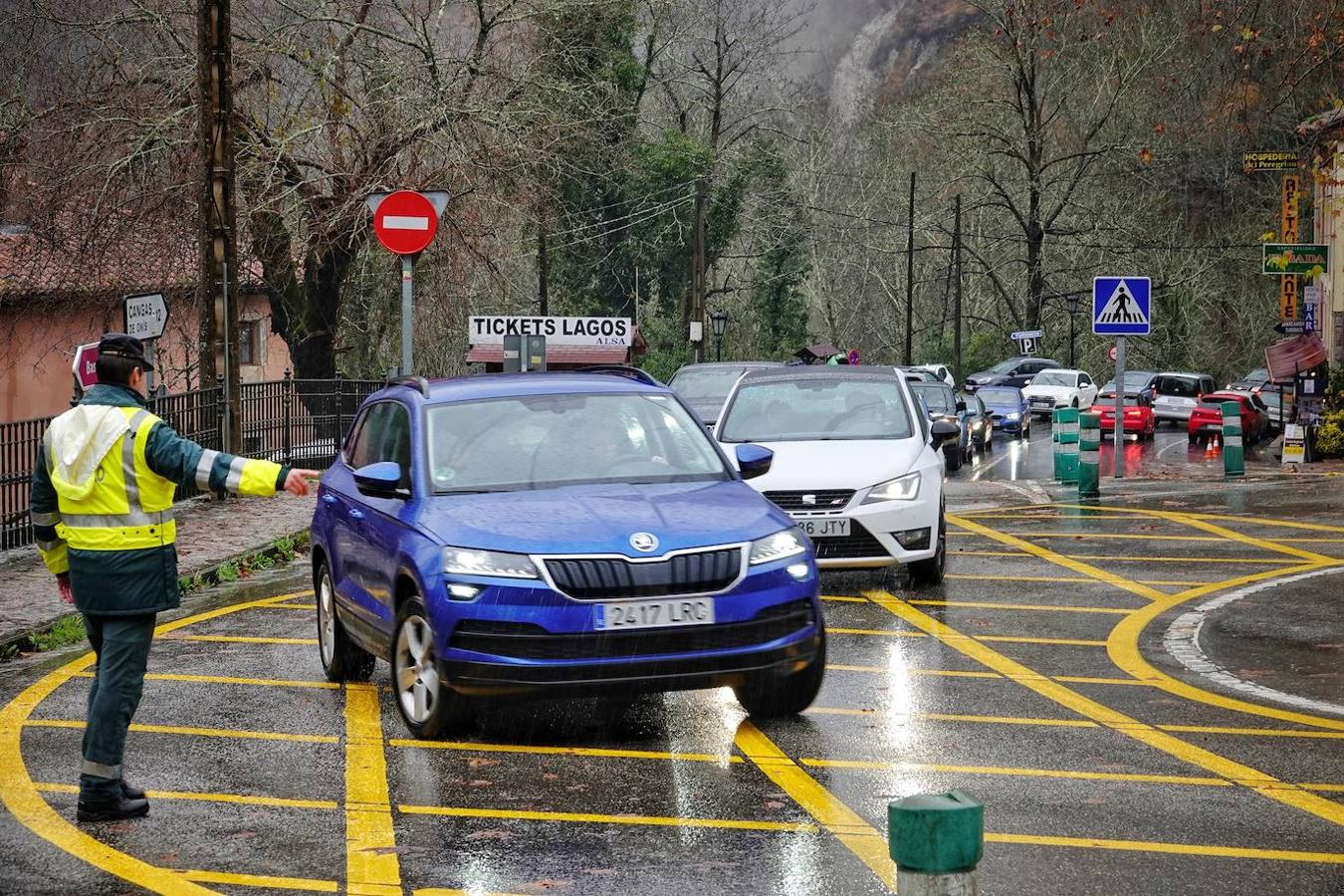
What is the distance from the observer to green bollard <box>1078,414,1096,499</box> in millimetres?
20531

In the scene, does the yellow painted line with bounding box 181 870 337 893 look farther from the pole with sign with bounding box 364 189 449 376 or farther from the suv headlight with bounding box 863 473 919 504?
the pole with sign with bounding box 364 189 449 376

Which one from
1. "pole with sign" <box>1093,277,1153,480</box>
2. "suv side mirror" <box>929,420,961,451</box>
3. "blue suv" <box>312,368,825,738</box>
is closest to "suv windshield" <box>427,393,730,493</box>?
"blue suv" <box>312,368,825,738</box>

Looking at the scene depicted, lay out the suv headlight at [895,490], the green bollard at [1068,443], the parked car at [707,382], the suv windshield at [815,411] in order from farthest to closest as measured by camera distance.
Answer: the parked car at [707,382] → the green bollard at [1068,443] → the suv windshield at [815,411] → the suv headlight at [895,490]

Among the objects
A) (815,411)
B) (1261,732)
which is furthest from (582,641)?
(815,411)

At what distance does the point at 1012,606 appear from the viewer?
39.2ft

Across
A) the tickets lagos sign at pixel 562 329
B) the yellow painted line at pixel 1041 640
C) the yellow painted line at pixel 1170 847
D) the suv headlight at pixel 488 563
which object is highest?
the tickets lagos sign at pixel 562 329

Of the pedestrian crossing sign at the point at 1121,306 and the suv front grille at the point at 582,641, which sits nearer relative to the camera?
the suv front grille at the point at 582,641

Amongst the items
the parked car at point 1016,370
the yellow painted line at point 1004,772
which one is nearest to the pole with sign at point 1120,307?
the yellow painted line at point 1004,772

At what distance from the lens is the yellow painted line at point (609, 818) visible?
6.10 m

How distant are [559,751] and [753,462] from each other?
2.05 meters

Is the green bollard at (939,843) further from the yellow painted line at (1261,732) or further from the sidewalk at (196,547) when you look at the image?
the sidewalk at (196,547)

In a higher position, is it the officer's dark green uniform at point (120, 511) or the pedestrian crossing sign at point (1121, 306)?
the pedestrian crossing sign at point (1121, 306)

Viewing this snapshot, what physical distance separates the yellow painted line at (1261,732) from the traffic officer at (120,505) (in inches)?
157

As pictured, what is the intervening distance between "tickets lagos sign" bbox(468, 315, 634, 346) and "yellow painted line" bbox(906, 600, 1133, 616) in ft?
38.8
